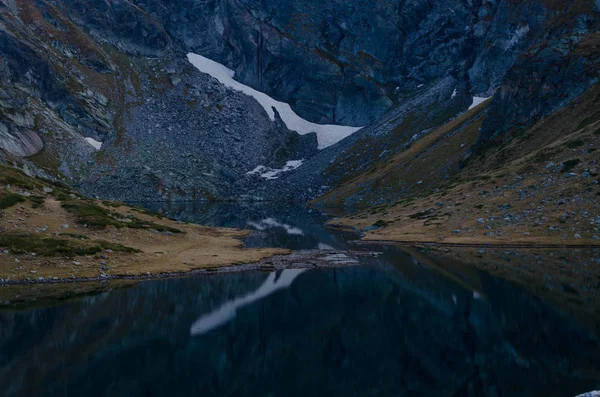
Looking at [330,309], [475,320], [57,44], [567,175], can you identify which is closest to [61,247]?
[330,309]

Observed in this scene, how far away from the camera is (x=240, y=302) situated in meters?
37.7

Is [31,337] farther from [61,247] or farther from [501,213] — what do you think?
[501,213]

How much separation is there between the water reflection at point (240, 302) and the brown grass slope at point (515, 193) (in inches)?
1207

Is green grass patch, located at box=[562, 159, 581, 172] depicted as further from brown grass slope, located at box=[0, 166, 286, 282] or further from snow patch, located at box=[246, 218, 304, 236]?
brown grass slope, located at box=[0, 166, 286, 282]

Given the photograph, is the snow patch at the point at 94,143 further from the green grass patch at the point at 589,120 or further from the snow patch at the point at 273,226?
the green grass patch at the point at 589,120

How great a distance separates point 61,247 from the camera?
44.7 meters

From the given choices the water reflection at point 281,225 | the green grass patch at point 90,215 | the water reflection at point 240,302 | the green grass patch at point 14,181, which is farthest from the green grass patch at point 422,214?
the green grass patch at point 14,181

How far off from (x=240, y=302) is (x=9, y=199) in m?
31.3

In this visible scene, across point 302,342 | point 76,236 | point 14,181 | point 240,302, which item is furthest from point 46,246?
point 302,342

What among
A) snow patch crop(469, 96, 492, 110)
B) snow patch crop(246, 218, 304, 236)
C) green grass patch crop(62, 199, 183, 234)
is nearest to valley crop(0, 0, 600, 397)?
green grass patch crop(62, 199, 183, 234)

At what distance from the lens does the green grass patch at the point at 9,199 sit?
48.9m

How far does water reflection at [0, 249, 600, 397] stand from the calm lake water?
3.6 inches

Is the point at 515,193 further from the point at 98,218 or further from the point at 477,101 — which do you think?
the point at 477,101

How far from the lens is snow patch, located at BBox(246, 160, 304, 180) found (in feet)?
611
